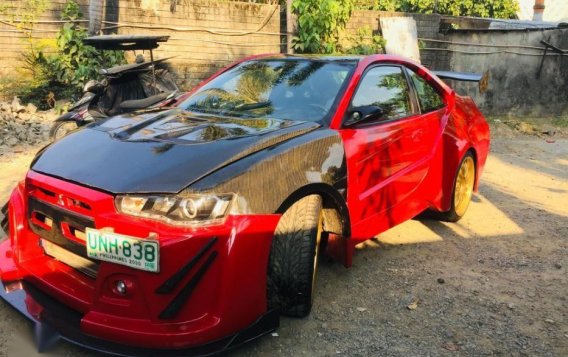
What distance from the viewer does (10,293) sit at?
2.69 metres

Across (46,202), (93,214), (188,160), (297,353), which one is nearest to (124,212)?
(93,214)

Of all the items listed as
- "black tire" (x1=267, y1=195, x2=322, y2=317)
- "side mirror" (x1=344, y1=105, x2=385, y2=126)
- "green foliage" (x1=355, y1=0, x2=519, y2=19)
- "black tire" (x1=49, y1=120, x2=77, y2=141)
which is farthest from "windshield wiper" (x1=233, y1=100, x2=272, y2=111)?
"green foliage" (x1=355, y1=0, x2=519, y2=19)

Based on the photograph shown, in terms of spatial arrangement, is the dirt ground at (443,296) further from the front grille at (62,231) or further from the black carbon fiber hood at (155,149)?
the black carbon fiber hood at (155,149)

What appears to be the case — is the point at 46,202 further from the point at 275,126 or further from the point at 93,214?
the point at 275,126

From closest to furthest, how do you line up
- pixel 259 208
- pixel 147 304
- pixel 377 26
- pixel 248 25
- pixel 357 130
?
pixel 147 304
pixel 259 208
pixel 357 130
pixel 248 25
pixel 377 26

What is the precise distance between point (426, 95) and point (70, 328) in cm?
329

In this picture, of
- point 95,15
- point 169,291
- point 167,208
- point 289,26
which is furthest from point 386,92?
point 289,26

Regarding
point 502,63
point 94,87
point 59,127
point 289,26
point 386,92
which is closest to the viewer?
point 386,92

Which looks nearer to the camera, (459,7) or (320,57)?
(320,57)

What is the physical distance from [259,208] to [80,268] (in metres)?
0.92

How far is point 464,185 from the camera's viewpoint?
4832 mm

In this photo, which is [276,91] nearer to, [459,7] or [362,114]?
[362,114]

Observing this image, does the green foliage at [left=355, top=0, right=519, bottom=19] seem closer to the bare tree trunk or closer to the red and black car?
the bare tree trunk

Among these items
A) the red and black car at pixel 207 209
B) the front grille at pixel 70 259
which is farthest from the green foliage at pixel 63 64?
the front grille at pixel 70 259
